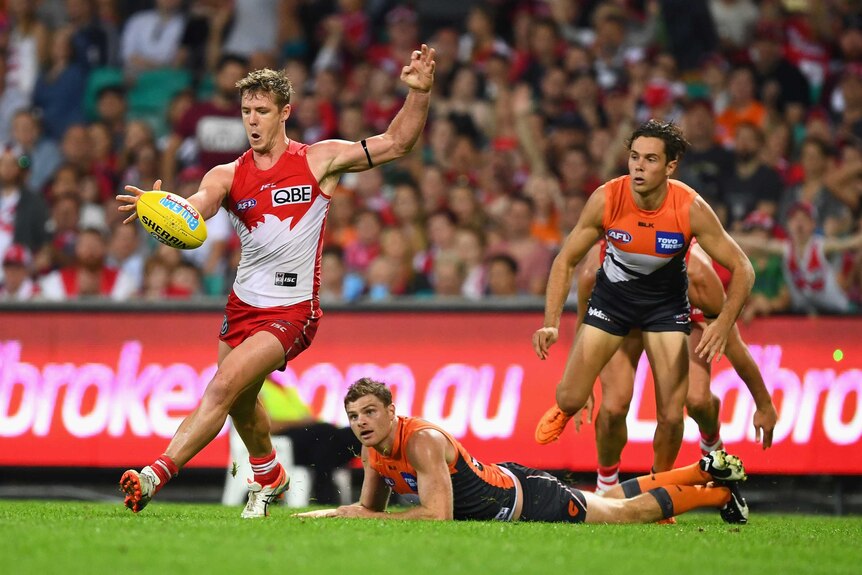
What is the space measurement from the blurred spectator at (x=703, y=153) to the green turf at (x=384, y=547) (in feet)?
20.6

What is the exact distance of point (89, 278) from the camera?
1429 centimetres

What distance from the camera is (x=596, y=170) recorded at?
15.3 m

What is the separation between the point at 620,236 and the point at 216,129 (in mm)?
7809

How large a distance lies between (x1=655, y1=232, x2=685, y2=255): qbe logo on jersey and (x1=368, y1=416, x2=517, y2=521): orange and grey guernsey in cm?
190

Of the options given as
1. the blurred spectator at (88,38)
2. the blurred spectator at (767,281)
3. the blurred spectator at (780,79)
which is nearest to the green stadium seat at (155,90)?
the blurred spectator at (88,38)

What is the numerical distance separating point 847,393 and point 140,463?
6.59m

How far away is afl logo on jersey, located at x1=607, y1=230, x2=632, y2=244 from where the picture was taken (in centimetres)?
933

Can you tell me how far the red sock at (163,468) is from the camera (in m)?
8.22

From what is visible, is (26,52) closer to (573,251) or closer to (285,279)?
(285,279)

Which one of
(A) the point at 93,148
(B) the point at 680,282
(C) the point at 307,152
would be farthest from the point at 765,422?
(A) the point at 93,148

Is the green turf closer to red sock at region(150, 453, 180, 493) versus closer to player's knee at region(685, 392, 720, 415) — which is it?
red sock at region(150, 453, 180, 493)

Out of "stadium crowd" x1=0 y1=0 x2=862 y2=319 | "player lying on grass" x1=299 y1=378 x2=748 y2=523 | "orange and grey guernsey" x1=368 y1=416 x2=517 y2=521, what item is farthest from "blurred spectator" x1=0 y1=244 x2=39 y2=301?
"orange and grey guernsey" x1=368 y1=416 x2=517 y2=521

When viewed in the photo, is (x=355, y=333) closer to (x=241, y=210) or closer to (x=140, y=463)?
(x=140, y=463)

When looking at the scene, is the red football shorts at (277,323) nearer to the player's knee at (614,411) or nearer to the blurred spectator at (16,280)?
the player's knee at (614,411)
